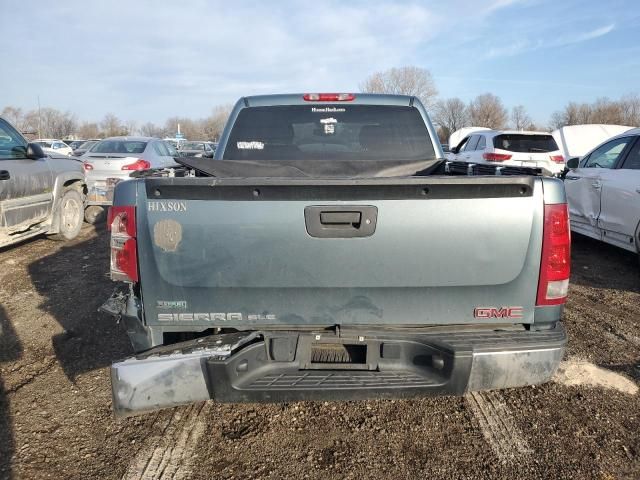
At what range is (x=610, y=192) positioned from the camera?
6.58m

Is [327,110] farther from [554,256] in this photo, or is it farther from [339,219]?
[554,256]

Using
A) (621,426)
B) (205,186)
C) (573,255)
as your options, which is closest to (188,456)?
(205,186)

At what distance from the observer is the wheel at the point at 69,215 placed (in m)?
7.92

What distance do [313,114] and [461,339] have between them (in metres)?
2.42

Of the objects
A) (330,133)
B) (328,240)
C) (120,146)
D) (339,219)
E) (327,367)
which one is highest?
(330,133)

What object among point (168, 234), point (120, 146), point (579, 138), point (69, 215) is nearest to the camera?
point (168, 234)

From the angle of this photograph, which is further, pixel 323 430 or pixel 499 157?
pixel 499 157

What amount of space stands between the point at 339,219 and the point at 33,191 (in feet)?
20.1

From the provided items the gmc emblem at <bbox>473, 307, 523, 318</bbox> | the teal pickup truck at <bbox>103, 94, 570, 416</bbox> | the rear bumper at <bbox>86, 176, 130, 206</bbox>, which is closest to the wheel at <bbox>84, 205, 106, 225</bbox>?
the rear bumper at <bbox>86, 176, 130, 206</bbox>

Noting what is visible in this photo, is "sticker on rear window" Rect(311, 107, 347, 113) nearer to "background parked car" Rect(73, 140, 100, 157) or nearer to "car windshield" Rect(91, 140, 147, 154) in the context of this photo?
"car windshield" Rect(91, 140, 147, 154)

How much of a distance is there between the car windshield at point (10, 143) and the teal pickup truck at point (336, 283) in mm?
5109

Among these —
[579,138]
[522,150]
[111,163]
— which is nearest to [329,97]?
[111,163]

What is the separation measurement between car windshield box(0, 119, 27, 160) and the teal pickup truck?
511 cm

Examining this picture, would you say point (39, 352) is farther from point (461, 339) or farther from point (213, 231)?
point (461, 339)
